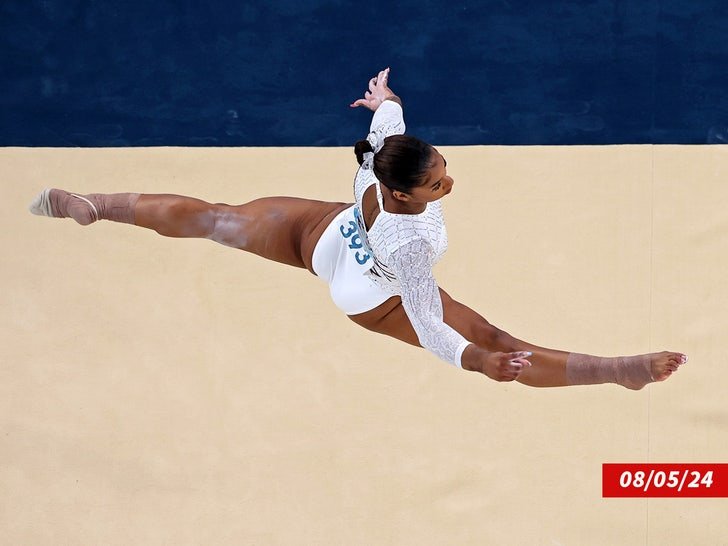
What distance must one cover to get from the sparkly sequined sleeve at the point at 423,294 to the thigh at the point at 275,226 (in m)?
0.67

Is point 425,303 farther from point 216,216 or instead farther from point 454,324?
point 216,216

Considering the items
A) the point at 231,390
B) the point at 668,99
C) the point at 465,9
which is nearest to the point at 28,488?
the point at 231,390

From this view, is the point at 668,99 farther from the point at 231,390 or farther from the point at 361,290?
the point at 231,390

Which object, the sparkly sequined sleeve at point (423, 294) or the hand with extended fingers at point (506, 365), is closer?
A: the hand with extended fingers at point (506, 365)

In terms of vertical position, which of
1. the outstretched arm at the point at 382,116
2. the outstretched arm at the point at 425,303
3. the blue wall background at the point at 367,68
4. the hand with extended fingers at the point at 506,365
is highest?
the blue wall background at the point at 367,68

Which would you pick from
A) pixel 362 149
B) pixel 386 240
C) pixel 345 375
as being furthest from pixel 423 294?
pixel 345 375

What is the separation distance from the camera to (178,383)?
4.26 metres

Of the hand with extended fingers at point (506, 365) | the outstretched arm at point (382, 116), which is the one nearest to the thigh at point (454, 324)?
the outstretched arm at point (382, 116)

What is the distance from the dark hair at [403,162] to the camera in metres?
2.85

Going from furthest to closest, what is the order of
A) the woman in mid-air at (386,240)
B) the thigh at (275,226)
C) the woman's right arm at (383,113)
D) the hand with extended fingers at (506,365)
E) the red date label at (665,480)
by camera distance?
the red date label at (665,480) < the thigh at (275,226) < the woman's right arm at (383,113) < the woman in mid-air at (386,240) < the hand with extended fingers at (506,365)

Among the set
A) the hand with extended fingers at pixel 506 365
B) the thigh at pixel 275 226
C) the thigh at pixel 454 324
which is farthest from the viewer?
the thigh at pixel 275 226

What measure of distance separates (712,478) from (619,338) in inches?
23.8

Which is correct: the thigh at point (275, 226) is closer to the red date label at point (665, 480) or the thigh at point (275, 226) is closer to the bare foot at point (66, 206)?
the bare foot at point (66, 206)

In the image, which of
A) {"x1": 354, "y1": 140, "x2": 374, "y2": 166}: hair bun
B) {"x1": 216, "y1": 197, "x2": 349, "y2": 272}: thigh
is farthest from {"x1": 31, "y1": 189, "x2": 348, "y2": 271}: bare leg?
{"x1": 354, "y1": 140, "x2": 374, "y2": 166}: hair bun
